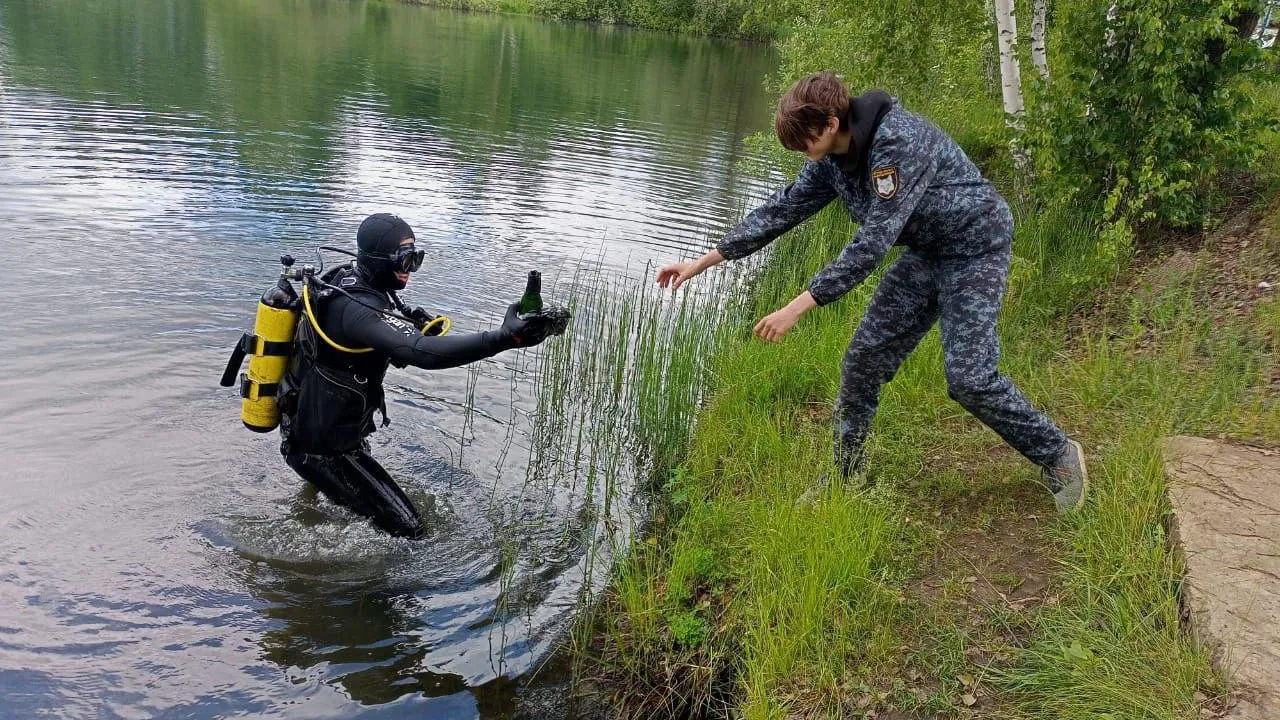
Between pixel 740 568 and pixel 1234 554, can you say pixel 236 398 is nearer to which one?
pixel 740 568

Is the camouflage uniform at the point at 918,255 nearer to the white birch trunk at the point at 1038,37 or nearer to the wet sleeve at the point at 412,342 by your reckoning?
the wet sleeve at the point at 412,342

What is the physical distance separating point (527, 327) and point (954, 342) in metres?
1.70

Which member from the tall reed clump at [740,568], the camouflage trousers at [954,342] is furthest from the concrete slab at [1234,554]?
the tall reed clump at [740,568]

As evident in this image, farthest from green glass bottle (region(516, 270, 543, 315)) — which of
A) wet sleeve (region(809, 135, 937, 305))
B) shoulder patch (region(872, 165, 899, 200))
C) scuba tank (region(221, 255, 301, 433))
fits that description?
scuba tank (region(221, 255, 301, 433))

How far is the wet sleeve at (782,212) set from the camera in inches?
148

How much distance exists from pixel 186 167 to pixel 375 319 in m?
9.33

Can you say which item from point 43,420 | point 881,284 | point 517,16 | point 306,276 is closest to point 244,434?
point 43,420

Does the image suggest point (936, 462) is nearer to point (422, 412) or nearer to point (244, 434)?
point (422, 412)

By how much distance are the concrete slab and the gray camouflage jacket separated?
1280 mm

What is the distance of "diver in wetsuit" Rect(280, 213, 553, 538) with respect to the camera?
3836 millimetres

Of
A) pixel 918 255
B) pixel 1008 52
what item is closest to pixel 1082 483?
pixel 918 255

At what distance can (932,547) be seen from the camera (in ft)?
12.3

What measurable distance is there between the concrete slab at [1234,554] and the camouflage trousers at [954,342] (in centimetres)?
56

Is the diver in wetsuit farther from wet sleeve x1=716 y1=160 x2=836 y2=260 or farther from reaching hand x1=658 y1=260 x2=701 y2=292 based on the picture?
wet sleeve x1=716 y1=160 x2=836 y2=260
